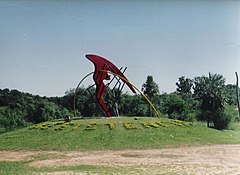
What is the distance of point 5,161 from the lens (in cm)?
895

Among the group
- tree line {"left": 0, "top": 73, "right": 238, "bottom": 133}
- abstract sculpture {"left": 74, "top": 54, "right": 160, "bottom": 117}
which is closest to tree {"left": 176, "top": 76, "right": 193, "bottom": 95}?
tree line {"left": 0, "top": 73, "right": 238, "bottom": 133}

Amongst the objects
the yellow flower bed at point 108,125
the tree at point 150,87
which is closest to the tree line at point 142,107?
the tree at point 150,87

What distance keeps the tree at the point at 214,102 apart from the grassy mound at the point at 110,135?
576 centimetres

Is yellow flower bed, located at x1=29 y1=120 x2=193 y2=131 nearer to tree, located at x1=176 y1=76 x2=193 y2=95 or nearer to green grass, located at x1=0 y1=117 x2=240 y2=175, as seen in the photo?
green grass, located at x1=0 y1=117 x2=240 y2=175

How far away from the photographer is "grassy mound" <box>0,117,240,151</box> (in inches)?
438

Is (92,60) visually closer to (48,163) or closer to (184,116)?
(48,163)

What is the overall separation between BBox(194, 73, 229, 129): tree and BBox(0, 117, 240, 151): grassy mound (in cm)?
576

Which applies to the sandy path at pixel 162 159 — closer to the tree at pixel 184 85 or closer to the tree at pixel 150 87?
the tree at pixel 150 87

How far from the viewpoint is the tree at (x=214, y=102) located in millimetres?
19578

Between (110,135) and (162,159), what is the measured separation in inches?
142

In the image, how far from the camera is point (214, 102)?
19.7m

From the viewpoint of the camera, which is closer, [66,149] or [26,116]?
[66,149]

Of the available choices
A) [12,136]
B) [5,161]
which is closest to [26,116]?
[12,136]

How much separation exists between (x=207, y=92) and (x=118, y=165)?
1350 cm
